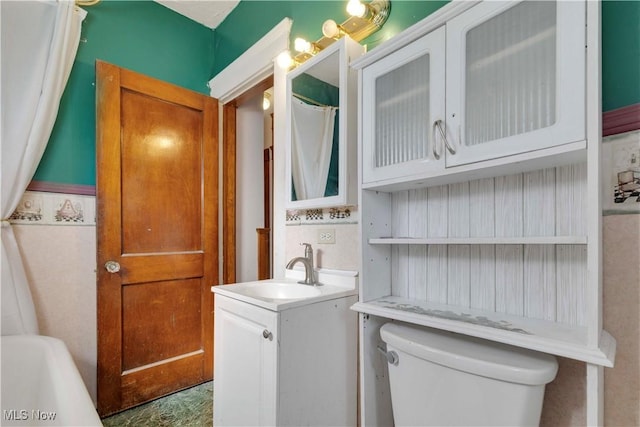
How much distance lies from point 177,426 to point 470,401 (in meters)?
1.59

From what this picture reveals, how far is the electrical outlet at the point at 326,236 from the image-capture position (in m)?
1.51

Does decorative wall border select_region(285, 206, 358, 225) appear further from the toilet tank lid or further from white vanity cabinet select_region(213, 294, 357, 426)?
→ the toilet tank lid

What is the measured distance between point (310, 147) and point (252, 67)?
832mm

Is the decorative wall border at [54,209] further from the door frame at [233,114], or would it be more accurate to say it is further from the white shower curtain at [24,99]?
the door frame at [233,114]

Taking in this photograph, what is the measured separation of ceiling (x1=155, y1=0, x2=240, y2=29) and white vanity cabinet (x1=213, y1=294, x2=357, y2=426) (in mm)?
2012

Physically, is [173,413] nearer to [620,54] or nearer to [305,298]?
Result: [305,298]

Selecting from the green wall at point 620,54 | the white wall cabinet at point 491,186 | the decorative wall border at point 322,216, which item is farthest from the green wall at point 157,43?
the decorative wall border at point 322,216

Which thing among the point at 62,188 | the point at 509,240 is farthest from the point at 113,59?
the point at 509,240

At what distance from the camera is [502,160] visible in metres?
0.81

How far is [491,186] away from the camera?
100 cm

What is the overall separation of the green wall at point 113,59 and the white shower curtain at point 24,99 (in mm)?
99

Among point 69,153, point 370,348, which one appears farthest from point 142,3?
point 370,348

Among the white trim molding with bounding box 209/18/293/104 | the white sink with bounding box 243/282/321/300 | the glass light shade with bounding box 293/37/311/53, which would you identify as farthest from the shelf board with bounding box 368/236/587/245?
the white trim molding with bounding box 209/18/293/104

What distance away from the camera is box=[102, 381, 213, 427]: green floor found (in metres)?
1.71
